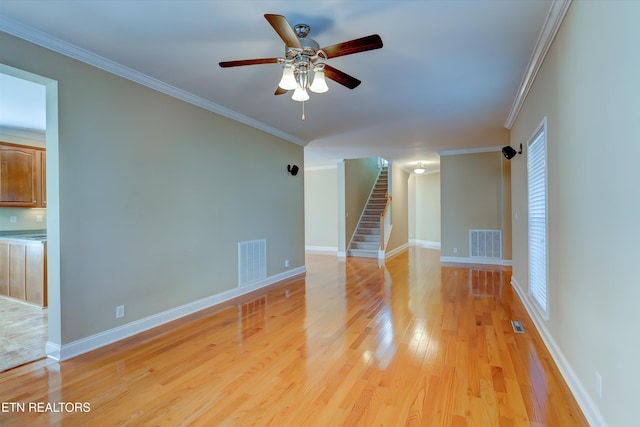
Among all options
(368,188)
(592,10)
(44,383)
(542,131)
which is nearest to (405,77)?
(542,131)

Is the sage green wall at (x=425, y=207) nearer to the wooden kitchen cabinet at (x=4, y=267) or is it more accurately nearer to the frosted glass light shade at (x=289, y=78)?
the frosted glass light shade at (x=289, y=78)

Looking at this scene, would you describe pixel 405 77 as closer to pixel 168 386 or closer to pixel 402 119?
pixel 402 119

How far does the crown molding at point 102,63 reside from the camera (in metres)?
2.33

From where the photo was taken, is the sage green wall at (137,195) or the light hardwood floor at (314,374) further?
the sage green wall at (137,195)

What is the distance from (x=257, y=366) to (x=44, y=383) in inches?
59.3

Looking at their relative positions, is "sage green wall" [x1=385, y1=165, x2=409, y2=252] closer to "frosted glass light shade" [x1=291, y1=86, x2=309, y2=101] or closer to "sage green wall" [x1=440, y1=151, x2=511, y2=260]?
"sage green wall" [x1=440, y1=151, x2=511, y2=260]

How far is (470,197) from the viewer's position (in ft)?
23.4

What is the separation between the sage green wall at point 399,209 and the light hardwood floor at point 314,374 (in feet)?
15.4

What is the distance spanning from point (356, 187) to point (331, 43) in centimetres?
677

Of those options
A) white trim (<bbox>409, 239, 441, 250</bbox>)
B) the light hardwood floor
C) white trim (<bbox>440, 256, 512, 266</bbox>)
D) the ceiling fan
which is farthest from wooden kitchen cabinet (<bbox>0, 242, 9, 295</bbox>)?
white trim (<bbox>409, 239, 441, 250</bbox>)

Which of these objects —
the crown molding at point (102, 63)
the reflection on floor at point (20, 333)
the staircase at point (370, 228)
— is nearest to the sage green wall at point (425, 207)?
the staircase at point (370, 228)

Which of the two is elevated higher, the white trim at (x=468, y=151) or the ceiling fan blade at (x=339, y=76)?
the white trim at (x=468, y=151)

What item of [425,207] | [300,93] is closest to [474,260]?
[425,207]

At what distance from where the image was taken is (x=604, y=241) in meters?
1.64
